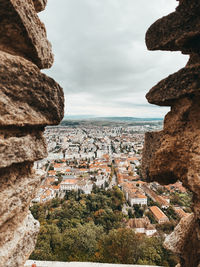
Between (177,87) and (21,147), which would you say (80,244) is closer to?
(21,147)

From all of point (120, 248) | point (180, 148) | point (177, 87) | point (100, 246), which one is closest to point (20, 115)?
point (177, 87)

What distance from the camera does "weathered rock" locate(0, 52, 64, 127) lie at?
2.69 m

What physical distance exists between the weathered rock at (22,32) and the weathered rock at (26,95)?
1.51 feet

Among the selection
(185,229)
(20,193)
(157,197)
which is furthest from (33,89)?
(157,197)

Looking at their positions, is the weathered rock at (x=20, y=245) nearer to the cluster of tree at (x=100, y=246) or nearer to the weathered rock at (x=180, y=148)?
the weathered rock at (x=180, y=148)

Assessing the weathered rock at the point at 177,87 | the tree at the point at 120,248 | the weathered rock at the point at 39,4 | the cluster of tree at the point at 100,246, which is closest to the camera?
the weathered rock at the point at 177,87

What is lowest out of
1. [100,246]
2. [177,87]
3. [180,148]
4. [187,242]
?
[100,246]

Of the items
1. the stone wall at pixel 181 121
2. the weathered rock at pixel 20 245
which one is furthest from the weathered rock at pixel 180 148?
the weathered rock at pixel 20 245

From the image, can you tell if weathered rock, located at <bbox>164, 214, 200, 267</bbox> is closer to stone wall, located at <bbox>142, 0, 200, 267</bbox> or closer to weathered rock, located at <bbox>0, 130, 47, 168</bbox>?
stone wall, located at <bbox>142, 0, 200, 267</bbox>

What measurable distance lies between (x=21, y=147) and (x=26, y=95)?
0.93 m

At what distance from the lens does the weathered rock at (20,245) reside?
2.83 m

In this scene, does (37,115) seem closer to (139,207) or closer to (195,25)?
(195,25)

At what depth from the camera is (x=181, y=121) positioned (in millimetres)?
3408

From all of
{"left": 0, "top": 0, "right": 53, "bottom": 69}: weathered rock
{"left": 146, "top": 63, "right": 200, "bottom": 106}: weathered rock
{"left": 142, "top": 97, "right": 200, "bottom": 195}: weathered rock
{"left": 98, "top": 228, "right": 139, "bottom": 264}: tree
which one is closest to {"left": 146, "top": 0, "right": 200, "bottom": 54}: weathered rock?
{"left": 146, "top": 63, "right": 200, "bottom": 106}: weathered rock
